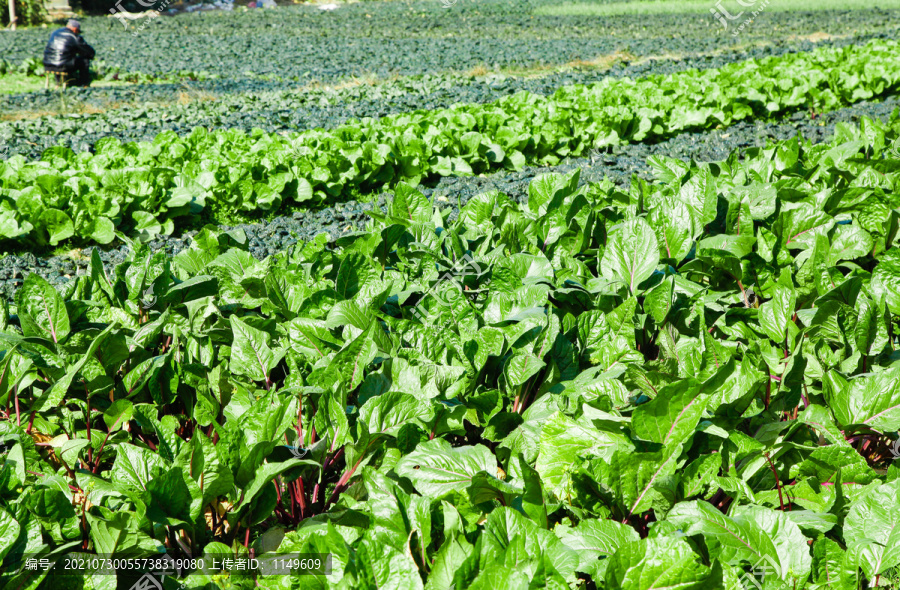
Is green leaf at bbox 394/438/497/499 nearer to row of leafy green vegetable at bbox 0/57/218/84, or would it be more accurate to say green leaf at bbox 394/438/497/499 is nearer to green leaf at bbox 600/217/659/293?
green leaf at bbox 600/217/659/293

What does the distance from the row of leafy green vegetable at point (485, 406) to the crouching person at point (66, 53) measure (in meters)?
15.7

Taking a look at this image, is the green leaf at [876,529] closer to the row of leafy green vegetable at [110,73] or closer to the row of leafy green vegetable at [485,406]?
the row of leafy green vegetable at [485,406]

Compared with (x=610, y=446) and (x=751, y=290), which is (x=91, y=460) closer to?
(x=610, y=446)

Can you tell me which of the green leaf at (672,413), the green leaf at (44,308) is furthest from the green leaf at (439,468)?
the green leaf at (44,308)

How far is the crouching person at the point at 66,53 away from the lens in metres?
15.4

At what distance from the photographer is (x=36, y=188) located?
212 inches

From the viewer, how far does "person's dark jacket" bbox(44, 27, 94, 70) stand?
15320mm

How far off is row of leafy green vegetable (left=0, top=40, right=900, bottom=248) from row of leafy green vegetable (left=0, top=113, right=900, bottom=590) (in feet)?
10.2

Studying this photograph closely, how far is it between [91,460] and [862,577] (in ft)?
7.31

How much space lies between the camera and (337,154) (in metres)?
6.59

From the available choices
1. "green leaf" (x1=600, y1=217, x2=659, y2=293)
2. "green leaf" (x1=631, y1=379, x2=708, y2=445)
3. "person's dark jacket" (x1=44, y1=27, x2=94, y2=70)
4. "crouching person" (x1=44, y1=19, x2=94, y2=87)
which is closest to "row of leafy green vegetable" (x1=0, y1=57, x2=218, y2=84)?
"crouching person" (x1=44, y1=19, x2=94, y2=87)

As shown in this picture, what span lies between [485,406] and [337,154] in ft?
16.3

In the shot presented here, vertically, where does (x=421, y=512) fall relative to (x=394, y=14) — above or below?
below

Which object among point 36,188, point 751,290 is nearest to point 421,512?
point 751,290
